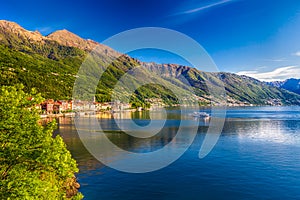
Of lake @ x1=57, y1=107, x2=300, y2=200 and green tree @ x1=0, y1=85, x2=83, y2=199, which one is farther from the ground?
green tree @ x1=0, y1=85, x2=83, y2=199

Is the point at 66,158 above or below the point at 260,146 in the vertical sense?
above

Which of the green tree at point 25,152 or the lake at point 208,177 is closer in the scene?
the green tree at point 25,152

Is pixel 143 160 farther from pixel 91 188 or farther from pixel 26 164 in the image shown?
pixel 26 164

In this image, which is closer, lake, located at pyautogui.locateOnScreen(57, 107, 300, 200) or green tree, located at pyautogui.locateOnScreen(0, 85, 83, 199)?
green tree, located at pyautogui.locateOnScreen(0, 85, 83, 199)

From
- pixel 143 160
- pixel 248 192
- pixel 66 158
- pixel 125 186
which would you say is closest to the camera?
pixel 66 158

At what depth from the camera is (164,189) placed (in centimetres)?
4253

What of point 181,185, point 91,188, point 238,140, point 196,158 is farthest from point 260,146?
point 91,188

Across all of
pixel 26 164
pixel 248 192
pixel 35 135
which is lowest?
pixel 248 192

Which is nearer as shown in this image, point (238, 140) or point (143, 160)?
point (143, 160)

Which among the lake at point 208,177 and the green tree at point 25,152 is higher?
the green tree at point 25,152

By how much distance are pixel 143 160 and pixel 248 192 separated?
27.0 metres

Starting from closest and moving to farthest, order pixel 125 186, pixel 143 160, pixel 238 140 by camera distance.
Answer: pixel 125 186, pixel 143 160, pixel 238 140

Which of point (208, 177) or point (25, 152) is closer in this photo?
point (25, 152)

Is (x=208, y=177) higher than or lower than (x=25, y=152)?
lower
